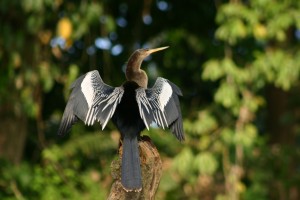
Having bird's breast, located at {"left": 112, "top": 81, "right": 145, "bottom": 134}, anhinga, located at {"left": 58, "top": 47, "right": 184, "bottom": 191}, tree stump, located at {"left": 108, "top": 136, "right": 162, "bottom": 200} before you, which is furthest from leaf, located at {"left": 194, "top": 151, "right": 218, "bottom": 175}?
tree stump, located at {"left": 108, "top": 136, "right": 162, "bottom": 200}

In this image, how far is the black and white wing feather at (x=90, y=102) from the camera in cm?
489

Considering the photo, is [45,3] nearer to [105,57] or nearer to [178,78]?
[105,57]

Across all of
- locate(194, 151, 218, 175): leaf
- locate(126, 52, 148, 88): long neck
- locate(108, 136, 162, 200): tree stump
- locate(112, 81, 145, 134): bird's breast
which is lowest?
locate(194, 151, 218, 175): leaf

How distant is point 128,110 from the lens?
5078 millimetres

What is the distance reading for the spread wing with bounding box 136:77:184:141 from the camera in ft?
15.9

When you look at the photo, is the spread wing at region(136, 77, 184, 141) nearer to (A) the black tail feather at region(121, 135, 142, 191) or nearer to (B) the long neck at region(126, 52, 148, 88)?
(A) the black tail feather at region(121, 135, 142, 191)

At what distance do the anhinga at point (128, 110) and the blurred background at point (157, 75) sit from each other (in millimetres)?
2676

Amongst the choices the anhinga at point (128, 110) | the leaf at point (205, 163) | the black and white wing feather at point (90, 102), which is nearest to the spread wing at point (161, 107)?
the anhinga at point (128, 110)

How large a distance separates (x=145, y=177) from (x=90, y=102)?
23.5 inches

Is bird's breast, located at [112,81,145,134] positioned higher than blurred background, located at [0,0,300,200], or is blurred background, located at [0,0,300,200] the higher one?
bird's breast, located at [112,81,145,134]

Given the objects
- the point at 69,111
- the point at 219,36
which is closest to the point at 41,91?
the point at 219,36

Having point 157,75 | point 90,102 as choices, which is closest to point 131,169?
point 90,102

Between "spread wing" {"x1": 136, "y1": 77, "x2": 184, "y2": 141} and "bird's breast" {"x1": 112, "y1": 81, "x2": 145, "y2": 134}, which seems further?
"bird's breast" {"x1": 112, "y1": 81, "x2": 145, "y2": 134}

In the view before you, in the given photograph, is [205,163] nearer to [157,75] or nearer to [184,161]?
[184,161]
